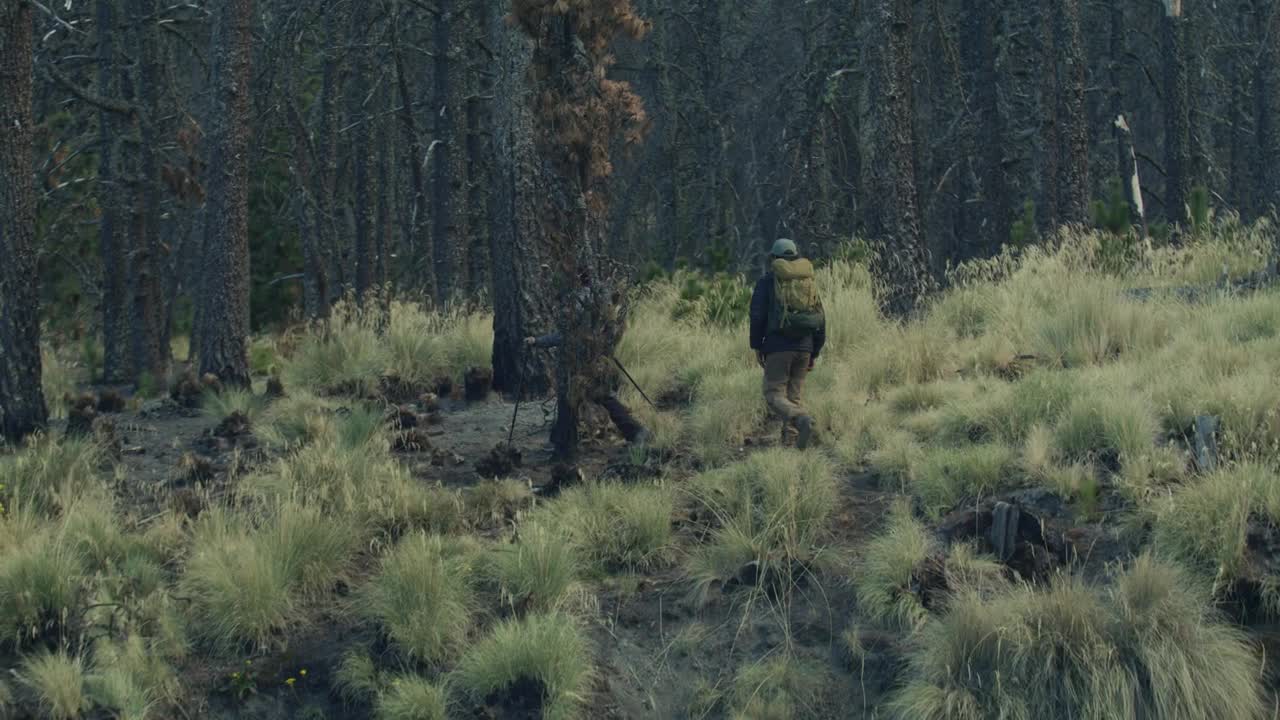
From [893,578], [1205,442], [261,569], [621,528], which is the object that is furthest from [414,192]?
[1205,442]

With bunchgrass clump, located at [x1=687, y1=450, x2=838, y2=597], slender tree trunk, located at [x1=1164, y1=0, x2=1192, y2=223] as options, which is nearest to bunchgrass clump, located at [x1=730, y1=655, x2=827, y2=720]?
bunchgrass clump, located at [x1=687, y1=450, x2=838, y2=597]

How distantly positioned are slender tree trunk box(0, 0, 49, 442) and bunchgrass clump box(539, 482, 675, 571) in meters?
5.17

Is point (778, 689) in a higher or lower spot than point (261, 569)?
lower

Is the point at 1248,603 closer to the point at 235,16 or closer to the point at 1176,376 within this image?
the point at 1176,376

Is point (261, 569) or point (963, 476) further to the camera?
point (963, 476)

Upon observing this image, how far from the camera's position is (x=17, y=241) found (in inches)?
408

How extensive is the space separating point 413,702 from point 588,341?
3.43 meters

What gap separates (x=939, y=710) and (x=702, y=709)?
129 cm

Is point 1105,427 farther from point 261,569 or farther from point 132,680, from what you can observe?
point 132,680

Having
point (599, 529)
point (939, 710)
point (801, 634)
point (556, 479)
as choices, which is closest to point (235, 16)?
point (556, 479)

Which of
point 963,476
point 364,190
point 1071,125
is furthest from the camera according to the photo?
point 364,190

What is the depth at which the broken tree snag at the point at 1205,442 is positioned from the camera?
720cm

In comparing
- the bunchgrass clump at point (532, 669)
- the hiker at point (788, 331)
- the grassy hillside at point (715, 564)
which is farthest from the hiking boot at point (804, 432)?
the bunchgrass clump at point (532, 669)

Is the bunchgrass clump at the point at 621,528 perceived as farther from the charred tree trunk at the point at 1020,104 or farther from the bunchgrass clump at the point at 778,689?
the charred tree trunk at the point at 1020,104
